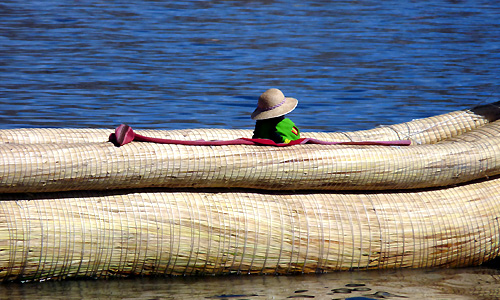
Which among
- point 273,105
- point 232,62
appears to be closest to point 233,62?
point 232,62

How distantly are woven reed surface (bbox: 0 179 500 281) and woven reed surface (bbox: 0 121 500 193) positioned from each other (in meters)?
0.09

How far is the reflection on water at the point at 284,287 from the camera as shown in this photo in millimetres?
3930

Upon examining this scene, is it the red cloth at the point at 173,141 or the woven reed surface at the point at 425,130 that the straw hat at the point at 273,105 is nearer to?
the red cloth at the point at 173,141

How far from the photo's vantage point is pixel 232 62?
516 inches

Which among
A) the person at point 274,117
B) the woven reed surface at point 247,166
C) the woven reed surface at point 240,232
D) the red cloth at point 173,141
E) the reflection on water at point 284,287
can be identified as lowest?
the reflection on water at point 284,287

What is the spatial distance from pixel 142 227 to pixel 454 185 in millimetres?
1988

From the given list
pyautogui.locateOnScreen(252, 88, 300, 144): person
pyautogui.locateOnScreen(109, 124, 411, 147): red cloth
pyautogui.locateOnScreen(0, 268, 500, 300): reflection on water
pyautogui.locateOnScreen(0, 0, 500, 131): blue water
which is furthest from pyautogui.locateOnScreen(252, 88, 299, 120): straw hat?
pyautogui.locateOnScreen(0, 0, 500, 131): blue water

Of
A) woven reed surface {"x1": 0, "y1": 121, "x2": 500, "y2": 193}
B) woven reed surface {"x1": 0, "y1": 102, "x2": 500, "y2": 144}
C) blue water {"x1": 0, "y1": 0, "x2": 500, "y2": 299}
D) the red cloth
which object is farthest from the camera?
blue water {"x1": 0, "y1": 0, "x2": 500, "y2": 299}

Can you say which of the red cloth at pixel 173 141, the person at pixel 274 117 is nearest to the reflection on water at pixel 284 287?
the red cloth at pixel 173 141

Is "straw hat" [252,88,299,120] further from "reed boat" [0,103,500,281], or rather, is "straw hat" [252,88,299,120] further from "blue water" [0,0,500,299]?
"blue water" [0,0,500,299]

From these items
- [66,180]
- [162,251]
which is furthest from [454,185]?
[66,180]

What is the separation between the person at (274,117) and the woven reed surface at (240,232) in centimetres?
40

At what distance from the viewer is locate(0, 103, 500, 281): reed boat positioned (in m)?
3.94

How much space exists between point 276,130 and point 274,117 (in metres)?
0.08
